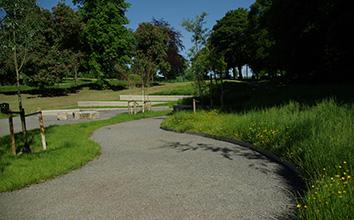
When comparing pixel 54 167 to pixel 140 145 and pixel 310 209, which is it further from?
pixel 310 209

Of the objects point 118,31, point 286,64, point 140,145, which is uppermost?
point 118,31

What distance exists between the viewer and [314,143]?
6992 mm

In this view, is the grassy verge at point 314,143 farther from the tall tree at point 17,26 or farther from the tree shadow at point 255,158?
the tall tree at point 17,26

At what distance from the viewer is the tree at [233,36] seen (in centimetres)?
5491

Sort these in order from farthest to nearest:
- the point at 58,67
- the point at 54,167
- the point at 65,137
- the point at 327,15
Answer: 1. the point at 58,67
2. the point at 327,15
3. the point at 65,137
4. the point at 54,167

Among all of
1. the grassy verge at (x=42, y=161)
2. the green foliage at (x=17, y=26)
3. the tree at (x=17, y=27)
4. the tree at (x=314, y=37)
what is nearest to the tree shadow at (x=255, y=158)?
the grassy verge at (x=42, y=161)

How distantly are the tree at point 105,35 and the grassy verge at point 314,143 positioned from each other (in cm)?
3453

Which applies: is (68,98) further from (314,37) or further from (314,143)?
(314,143)

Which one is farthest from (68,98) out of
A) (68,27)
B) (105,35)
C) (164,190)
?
(164,190)

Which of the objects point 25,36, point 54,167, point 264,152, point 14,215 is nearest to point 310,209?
point 14,215

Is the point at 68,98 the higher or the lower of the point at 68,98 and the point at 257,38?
the lower

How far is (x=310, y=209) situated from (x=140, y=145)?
25.0ft

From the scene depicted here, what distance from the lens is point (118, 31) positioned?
47406 mm

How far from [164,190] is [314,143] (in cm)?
317
